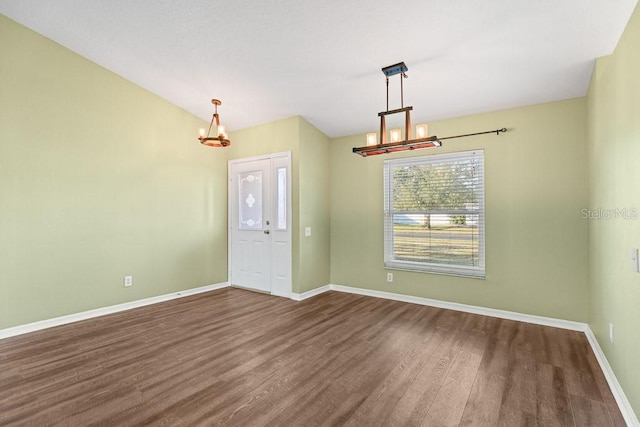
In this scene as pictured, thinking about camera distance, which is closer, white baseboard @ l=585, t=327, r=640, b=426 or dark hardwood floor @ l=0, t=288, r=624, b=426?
white baseboard @ l=585, t=327, r=640, b=426

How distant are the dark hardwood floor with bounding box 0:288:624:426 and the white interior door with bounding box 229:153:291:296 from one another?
3.85ft

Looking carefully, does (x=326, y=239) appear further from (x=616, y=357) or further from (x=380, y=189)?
(x=616, y=357)

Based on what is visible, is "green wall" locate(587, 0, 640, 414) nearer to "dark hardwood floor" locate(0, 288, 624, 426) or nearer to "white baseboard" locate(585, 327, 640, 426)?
"white baseboard" locate(585, 327, 640, 426)

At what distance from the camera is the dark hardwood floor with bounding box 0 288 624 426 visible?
1.92 m

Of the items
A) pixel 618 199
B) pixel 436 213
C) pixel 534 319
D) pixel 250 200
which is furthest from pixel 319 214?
pixel 618 199

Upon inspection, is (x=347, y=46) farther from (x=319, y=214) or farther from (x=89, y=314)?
(x=89, y=314)

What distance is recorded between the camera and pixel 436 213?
164 inches

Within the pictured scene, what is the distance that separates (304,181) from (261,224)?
108 cm

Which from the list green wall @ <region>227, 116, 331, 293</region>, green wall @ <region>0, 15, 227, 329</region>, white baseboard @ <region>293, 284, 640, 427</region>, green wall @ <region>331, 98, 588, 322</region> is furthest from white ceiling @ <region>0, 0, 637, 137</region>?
white baseboard @ <region>293, 284, 640, 427</region>

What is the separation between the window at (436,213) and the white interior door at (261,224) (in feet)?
5.22

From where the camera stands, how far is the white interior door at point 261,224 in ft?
15.4

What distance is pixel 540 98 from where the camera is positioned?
3383 millimetres

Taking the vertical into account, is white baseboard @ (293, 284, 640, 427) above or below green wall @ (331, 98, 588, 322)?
below

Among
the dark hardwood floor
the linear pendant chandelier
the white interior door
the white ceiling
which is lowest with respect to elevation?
the dark hardwood floor
